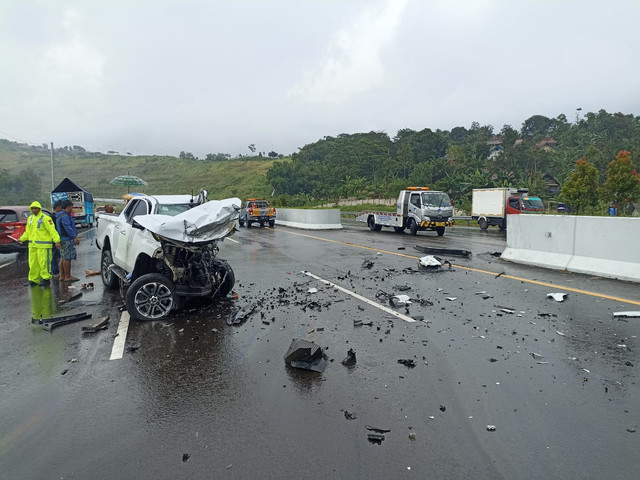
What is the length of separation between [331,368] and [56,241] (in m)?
7.85

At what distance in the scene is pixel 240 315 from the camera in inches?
274

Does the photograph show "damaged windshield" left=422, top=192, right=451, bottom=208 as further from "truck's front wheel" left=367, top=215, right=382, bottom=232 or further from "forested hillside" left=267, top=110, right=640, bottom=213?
"forested hillside" left=267, top=110, right=640, bottom=213

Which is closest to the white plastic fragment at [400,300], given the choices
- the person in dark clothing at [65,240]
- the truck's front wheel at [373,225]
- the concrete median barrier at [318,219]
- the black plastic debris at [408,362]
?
the black plastic debris at [408,362]

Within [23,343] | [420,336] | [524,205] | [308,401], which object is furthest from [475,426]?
[524,205]

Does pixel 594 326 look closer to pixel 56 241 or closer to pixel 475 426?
pixel 475 426

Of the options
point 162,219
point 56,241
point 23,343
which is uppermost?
point 162,219

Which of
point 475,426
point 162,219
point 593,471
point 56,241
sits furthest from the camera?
point 56,241

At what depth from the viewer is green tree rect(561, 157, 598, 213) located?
104ft

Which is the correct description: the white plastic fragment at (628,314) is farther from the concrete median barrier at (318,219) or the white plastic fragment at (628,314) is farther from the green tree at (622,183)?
the green tree at (622,183)

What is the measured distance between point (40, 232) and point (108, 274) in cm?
185

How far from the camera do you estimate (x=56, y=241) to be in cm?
949

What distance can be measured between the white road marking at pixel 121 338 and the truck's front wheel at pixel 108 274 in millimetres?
2203

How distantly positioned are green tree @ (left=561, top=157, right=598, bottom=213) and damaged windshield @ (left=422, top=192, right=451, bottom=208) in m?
15.5

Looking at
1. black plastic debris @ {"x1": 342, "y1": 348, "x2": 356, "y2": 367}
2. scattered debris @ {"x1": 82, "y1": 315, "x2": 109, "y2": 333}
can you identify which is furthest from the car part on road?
black plastic debris @ {"x1": 342, "y1": 348, "x2": 356, "y2": 367}
